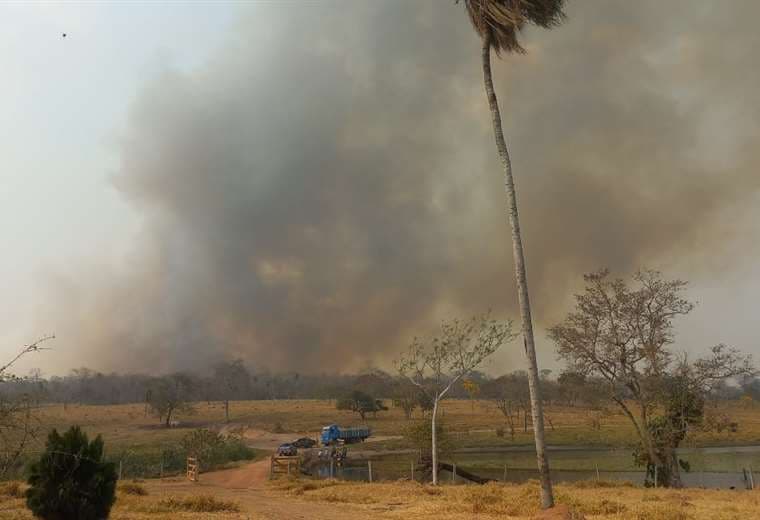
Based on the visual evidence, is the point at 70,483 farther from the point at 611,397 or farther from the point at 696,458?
the point at 696,458

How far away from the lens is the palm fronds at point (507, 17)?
780 inches

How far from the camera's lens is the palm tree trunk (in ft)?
60.0

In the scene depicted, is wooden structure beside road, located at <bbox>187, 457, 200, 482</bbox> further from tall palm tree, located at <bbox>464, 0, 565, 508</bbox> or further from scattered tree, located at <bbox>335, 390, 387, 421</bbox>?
scattered tree, located at <bbox>335, 390, 387, 421</bbox>

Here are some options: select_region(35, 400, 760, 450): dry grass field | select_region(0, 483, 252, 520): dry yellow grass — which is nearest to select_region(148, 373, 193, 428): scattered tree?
select_region(35, 400, 760, 450): dry grass field

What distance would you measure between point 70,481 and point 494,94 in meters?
20.1

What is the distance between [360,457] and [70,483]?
56.7 m

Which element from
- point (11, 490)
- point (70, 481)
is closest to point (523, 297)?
point (70, 481)

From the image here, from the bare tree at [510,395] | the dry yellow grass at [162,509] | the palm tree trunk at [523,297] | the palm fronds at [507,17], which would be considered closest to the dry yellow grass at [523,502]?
the palm tree trunk at [523,297]

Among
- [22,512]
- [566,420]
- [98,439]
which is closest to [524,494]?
[98,439]

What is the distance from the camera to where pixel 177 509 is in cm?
2211

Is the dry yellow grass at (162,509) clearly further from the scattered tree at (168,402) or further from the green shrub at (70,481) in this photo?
the scattered tree at (168,402)

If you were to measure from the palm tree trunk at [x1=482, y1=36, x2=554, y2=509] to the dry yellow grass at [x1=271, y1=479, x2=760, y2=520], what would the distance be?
2.56m

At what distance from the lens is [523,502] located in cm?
2253

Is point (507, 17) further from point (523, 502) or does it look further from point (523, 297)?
point (523, 502)
